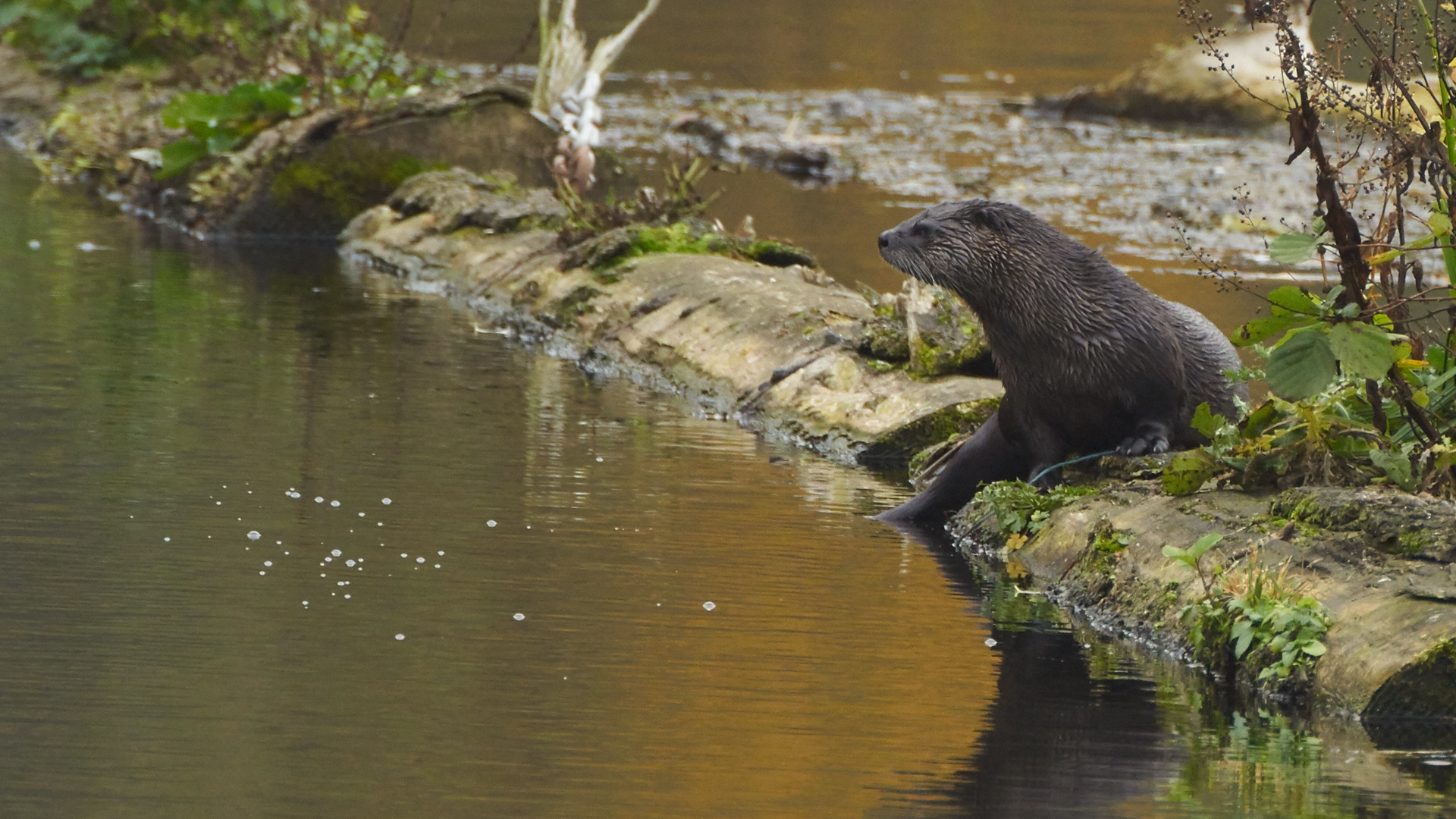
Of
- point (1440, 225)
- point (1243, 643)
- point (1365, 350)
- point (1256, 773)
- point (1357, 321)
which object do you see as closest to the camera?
point (1256, 773)

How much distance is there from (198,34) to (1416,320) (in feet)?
65.8

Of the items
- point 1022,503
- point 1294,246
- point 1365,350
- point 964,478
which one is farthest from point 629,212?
point 1365,350

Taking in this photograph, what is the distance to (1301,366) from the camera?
297 inches

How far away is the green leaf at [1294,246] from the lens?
25.0 ft

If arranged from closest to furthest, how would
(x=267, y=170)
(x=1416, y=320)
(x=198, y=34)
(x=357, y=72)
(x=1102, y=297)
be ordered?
(x=1416, y=320), (x=1102, y=297), (x=267, y=170), (x=357, y=72), (x=198, y=34)

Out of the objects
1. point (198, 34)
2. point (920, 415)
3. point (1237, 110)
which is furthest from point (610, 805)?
point (1237, 110)

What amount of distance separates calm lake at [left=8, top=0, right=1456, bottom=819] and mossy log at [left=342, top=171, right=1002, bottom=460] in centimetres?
36

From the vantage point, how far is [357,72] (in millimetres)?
21688

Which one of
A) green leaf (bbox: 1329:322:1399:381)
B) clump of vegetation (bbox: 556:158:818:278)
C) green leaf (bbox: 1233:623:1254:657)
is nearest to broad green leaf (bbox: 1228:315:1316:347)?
green leaf (bbox: 1329:322:1399:381)

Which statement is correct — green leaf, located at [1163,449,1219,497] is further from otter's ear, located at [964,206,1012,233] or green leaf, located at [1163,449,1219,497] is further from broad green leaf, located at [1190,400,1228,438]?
otter's ear, located at [964,206,1012,233]

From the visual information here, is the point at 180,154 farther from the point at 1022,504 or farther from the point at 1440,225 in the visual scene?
the point at 1440,225

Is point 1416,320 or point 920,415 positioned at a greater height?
point 1416,320

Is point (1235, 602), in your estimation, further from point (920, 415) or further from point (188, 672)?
point (920, 415)

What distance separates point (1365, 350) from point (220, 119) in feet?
47.6
